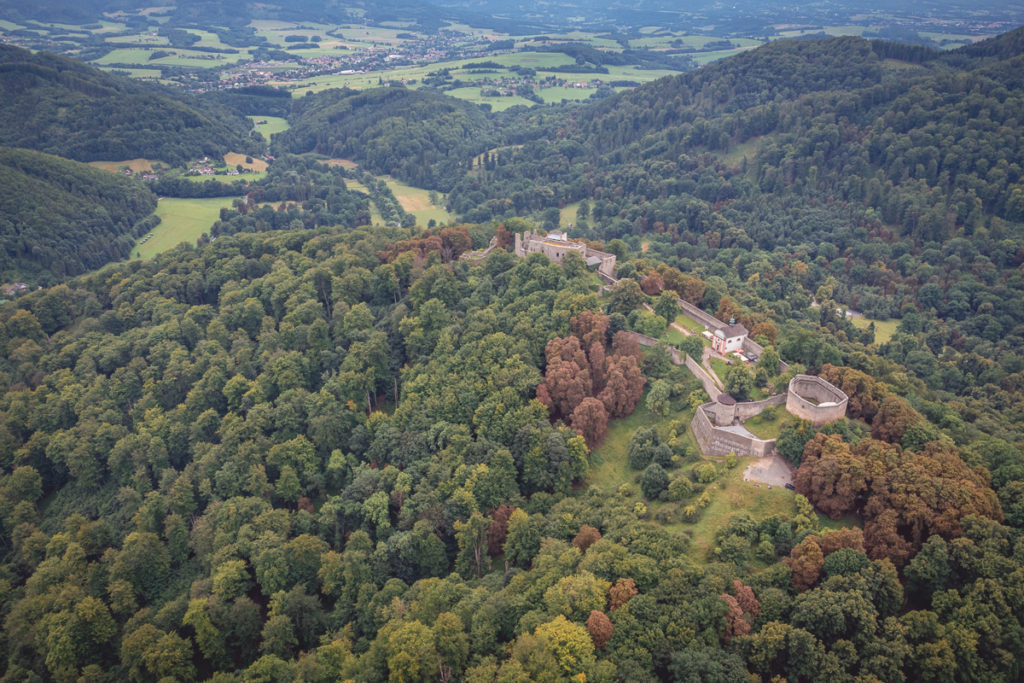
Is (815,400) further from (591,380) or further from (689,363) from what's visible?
(591,380)

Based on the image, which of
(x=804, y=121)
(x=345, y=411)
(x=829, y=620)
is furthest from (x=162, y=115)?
(x=829, y=620)

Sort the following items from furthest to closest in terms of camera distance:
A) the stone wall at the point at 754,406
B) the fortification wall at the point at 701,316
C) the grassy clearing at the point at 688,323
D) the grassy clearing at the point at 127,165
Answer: the grassy clearing at the point at 127,165 → the grassy clearing at the point at 688,323 → the fortification wall at the point at 701,316 → the stone wall at the point at 754,406

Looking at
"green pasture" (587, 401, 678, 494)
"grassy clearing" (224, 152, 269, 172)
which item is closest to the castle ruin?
"green pasture" (587, 401, 678, 494)

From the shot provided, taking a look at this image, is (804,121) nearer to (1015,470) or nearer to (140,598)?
(1015,470)

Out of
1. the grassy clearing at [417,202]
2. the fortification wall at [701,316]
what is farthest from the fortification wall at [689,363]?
the grassy clearing at [417,202]

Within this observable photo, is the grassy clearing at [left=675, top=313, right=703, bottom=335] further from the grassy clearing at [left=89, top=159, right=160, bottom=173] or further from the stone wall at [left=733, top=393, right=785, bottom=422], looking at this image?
the grassy clearing at [left=89, top=159, right=160, bottom=173]

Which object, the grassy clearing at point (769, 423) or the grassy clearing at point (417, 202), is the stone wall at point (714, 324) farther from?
the grassy clearing at point (417, 202)
